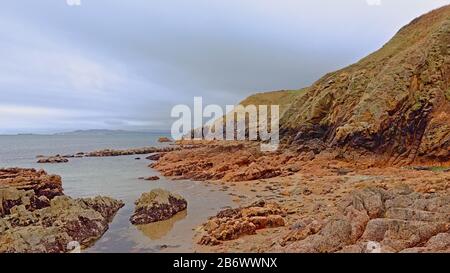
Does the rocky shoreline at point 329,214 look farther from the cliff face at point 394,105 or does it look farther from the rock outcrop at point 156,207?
the cliff face at point 394,105

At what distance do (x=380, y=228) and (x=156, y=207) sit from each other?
1093 cm

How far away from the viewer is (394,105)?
2980cm

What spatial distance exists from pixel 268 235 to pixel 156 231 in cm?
499

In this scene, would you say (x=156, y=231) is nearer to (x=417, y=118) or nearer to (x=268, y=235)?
(x=268, y=235)

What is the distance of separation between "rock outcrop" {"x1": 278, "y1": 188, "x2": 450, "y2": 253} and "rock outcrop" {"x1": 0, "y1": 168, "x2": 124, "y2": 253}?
8006 mm

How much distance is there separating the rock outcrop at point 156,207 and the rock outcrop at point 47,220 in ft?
4.87

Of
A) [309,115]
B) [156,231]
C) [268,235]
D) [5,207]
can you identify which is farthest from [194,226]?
[309,115]

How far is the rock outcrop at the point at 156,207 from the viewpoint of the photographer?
15.7 m

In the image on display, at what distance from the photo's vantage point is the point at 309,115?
38000mm

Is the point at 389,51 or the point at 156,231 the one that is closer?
the point at 156,231

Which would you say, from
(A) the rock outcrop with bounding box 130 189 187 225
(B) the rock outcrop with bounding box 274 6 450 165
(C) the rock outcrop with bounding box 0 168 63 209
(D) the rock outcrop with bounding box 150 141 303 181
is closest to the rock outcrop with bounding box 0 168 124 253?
(C) the rock outcrop with bounding box 0 168 63 209

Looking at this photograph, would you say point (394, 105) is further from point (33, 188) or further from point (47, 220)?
point (33, 188)

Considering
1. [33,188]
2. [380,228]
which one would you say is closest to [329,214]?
[380,228]

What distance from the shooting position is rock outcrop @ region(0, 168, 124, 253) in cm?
1121
